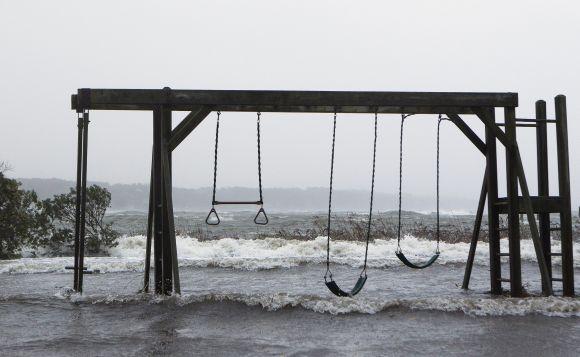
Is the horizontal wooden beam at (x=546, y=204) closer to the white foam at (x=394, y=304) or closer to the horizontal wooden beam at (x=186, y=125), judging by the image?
the white foam at (x=394, y=304)

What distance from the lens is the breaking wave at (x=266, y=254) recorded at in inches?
580

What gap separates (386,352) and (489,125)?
493 centimetres

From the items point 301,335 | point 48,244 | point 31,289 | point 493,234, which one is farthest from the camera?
point 48,244

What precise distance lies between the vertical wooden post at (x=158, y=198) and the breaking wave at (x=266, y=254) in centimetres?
538

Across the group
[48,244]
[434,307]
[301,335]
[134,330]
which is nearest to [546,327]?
[434,307]

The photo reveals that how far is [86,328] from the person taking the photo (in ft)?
24.4

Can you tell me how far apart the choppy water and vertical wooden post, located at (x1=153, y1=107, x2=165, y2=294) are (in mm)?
441

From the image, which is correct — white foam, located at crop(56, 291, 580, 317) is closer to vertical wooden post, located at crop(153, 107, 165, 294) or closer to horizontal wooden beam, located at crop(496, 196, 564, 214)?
vertical wooden post, located at crop(153, 107, 165, 294)

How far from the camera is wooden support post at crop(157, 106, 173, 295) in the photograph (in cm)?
898

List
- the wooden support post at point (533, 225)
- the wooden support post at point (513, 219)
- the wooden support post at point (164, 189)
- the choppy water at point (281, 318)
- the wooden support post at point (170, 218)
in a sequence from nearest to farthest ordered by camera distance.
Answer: the choppy water at point (281, 318) → the wooden support post at point (170, 218) → the wooden support post at point (164, 189) → the wooden support post at point (533, 225) → the wooden support post at point (513, 219)

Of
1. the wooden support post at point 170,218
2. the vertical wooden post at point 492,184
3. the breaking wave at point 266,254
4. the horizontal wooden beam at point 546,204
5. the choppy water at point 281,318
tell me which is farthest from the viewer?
the breaking wave at point 266,254

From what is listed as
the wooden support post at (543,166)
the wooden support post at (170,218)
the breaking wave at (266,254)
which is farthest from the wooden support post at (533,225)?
the breaking wave at (266,254)

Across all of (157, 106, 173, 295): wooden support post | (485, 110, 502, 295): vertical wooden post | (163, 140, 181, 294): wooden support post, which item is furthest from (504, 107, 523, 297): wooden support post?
(157, 106, 173, 295): wooden support post

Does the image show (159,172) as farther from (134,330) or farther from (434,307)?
(434,307)
